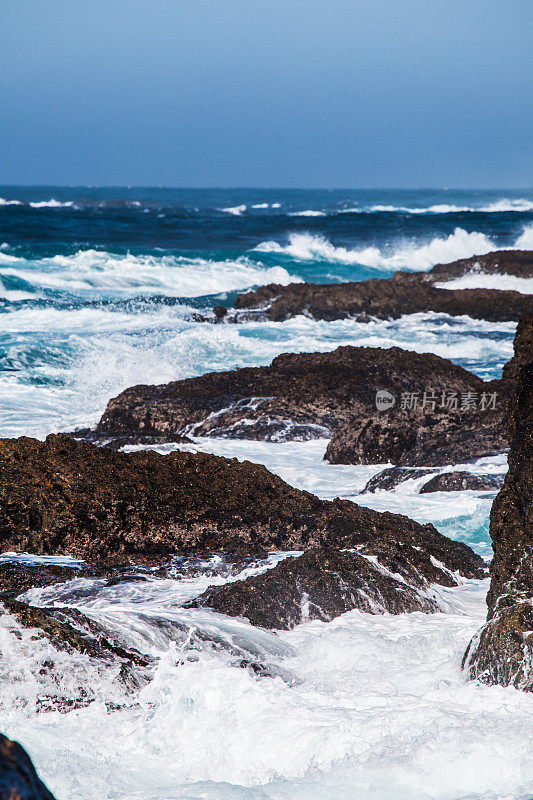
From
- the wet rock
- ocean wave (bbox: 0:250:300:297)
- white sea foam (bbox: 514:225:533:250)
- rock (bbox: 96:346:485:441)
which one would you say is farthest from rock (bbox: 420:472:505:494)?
white sea foam (bbox: 514:225:533:250)

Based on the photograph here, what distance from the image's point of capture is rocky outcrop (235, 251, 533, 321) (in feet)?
78.3

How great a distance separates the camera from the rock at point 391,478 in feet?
28.3

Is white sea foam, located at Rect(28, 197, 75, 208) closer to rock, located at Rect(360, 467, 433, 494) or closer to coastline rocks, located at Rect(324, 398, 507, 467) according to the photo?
coastline rocks, located at Rect(324, 398, 507, 467)

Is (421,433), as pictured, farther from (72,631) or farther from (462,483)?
(72,631)

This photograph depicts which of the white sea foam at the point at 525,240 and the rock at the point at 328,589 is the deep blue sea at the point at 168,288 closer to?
the white sea foam at the point at 525,240

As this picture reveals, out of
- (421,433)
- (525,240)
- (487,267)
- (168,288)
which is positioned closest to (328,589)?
(421,433)

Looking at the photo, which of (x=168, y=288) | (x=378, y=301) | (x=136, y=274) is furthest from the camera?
(x=136, y=274)

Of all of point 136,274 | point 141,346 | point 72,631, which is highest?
point 136,274

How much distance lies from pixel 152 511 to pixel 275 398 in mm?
5569

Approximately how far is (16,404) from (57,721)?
11.5 m

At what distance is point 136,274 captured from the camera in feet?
113

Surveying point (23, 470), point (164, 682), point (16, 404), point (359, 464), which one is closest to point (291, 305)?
point (16, 404)

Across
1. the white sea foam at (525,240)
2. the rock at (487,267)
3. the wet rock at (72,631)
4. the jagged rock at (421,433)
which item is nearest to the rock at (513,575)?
the wet rock at (72,631)

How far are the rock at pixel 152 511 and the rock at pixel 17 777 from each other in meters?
3.59
